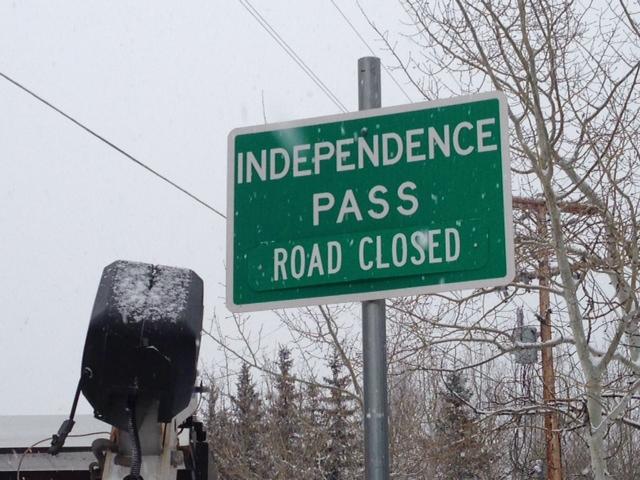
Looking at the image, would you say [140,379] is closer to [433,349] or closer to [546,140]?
[546,140]

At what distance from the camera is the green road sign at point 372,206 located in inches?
83.7

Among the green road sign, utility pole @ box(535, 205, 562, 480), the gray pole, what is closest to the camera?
the gray pole

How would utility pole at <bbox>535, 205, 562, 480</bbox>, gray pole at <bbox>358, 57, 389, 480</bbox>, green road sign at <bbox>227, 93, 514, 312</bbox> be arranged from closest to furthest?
1. gray pole at <bbox>358, 57, 389, 480</bbox>
2. green road sign at <bbox>227, 93, 514, 312</bbox>
3. utility pole at <bbox>535, 205, 562, 480</bbox>

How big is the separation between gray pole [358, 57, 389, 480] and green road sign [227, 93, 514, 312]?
54mm

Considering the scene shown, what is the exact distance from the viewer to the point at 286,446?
18.0m

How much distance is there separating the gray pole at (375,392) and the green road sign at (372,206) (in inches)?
2.1

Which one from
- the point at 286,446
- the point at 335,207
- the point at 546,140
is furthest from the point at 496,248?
the point at 286,446

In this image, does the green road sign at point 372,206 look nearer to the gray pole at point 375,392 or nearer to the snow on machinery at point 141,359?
the gray pole at point 375,392

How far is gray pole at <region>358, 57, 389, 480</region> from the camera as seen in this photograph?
195 centimetres

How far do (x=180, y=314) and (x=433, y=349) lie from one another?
672 centimetres

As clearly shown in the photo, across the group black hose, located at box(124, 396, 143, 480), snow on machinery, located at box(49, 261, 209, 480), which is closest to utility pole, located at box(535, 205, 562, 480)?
snow on machinery, located at box(49, 261, 209, 480)

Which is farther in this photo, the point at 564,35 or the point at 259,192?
the point at 564,35

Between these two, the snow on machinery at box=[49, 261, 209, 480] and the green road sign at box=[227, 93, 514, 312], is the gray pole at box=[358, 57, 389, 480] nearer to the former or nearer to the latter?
the green road sign at box=[227, 93, 514, 312]

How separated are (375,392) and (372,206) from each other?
0.48 meters
